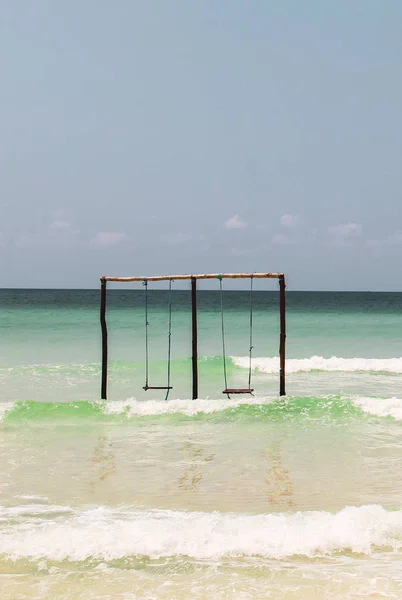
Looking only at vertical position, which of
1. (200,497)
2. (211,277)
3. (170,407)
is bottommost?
(200,497)

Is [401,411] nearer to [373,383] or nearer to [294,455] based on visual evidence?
[294,455]

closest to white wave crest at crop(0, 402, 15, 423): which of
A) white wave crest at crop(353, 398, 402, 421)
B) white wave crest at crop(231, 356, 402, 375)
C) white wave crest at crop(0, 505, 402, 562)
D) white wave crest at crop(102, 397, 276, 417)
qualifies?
white wave crest at crop(102, 397, 276, 417)

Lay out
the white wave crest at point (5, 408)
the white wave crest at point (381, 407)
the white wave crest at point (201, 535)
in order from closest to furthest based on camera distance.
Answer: the white wave crest at point (201, 535) → the white wave crest at point (381, 407) → the white wave crest at point (5, 408)

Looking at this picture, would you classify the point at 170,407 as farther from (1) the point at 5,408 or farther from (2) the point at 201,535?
(2) the point at 201,535

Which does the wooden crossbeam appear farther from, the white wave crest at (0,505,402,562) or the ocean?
the white wave crest at (0,505,402,562)

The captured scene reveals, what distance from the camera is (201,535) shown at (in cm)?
548

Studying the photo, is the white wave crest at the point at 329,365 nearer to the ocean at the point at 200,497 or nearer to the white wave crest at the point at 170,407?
the ocean at the point at 200,497

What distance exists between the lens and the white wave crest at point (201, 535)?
17.2ft

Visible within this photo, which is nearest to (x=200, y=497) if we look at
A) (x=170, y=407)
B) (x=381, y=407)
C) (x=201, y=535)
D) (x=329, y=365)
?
(x=201, y=535)

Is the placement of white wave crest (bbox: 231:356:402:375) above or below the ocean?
above

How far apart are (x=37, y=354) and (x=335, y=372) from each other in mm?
12419

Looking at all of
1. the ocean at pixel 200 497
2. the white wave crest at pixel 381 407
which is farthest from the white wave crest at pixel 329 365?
the white wave crest at pixel 381 407

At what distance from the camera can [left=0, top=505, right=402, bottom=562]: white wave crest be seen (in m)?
5.25

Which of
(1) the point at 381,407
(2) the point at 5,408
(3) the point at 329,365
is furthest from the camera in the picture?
(3) the point at 329,365
